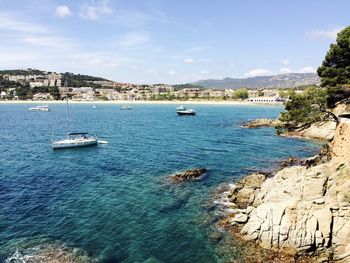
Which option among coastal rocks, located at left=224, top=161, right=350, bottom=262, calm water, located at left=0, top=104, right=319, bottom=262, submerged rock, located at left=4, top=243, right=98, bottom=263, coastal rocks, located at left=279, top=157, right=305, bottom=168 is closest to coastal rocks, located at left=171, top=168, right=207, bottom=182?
calm water, located at left=0, top=104, right=319, bottom=262

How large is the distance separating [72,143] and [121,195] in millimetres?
34046

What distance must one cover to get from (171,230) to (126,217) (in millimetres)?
4941

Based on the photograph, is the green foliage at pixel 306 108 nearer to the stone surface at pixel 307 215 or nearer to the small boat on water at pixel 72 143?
the stone surface at pixel 307 215

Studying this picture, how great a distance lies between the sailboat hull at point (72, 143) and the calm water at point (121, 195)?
79.6 inches

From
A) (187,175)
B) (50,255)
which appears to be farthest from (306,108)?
(50,255)

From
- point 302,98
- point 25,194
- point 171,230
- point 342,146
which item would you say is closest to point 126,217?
point 171,230

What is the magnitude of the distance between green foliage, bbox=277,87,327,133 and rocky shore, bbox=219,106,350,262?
8.86 metres

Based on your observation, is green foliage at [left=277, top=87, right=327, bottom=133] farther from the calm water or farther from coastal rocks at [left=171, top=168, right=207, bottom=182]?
coastal rocks at [left=171, top=168, right=207, bottom=182]

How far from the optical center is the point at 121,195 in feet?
117

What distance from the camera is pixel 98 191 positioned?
37094mm

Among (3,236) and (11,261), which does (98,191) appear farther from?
(11,261)

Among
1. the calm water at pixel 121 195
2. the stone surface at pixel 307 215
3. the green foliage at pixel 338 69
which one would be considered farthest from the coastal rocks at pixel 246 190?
the green foliage at pixel 338 69

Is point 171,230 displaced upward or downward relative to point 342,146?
downward

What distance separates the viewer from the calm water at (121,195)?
81.8ft
